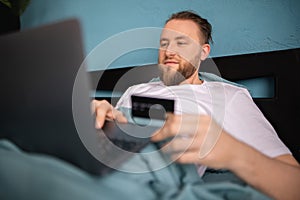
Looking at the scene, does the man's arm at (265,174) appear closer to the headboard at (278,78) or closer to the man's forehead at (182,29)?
the headboard at (278,78)

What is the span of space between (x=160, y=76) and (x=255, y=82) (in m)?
0.32

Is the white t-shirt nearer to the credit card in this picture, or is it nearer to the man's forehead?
the credit card

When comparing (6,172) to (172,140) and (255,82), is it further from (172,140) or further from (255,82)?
(255,82)

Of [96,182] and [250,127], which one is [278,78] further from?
[96,182]

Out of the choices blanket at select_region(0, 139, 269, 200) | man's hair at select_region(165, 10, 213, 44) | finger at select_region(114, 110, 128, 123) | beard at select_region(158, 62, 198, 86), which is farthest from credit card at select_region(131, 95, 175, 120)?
man's hair at select_region(165, 10, 213, 44)

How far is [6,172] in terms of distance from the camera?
427 mm

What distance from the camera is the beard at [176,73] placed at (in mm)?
855

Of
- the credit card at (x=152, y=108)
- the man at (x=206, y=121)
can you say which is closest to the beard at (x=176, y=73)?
the man at (x=206, y=121)

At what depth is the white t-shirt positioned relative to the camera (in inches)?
22.1

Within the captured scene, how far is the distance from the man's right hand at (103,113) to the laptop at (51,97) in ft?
0.41

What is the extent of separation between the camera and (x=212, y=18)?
2.93 ft

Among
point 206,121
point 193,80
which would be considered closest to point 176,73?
point 193,80

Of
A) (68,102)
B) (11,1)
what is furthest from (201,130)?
(11,1)

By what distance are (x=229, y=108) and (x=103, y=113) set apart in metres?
0.32
